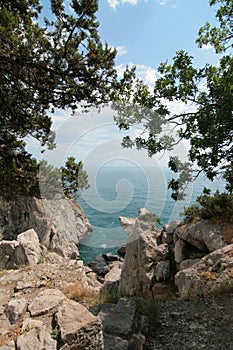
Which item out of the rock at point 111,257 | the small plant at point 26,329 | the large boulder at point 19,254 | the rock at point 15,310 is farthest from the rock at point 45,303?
the rock at point 111,257

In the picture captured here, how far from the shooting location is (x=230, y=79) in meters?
4.84

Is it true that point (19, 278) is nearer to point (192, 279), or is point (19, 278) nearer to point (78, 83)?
point (192, 279)

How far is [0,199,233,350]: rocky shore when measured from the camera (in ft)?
13.8

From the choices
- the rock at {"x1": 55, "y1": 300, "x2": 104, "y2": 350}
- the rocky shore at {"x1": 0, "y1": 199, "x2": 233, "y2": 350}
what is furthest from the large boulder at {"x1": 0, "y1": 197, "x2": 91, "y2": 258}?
the rock at {"x1": 55, "y1": 300, "x2": 104, "y2": 350}

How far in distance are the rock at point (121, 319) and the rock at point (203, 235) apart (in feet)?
15.5

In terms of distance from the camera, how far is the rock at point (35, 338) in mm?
3799

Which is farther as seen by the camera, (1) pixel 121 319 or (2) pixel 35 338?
(1) pixel 121 319

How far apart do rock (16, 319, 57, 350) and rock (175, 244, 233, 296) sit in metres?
4.43

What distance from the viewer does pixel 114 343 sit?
4.11 m

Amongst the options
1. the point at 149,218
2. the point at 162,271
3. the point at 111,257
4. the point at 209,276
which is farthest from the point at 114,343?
the point at 111,257

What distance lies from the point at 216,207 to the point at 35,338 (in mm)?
7885

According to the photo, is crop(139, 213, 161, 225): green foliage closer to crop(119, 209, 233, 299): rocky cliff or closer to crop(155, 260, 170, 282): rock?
crop(119, 209, 233, 299): rocky cliff

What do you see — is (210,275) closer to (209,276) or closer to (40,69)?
(209,276)

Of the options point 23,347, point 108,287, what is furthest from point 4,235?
point 23,347
